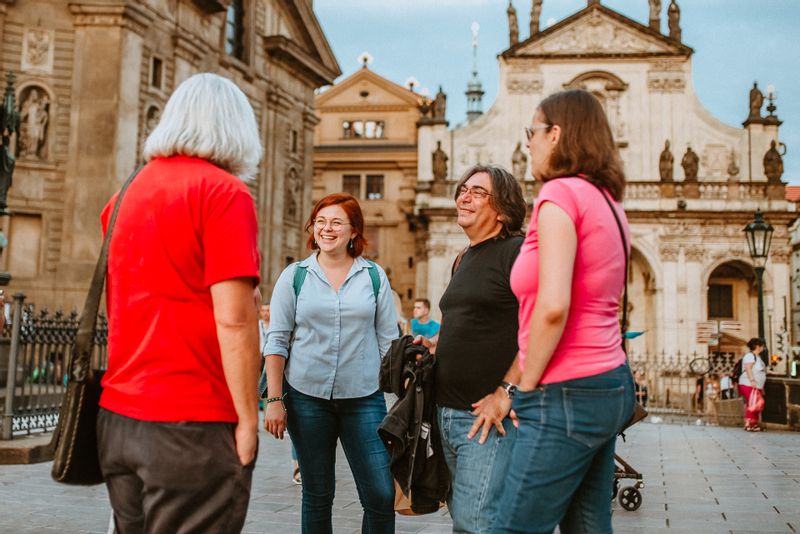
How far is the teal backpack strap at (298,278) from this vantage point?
437 centimetres

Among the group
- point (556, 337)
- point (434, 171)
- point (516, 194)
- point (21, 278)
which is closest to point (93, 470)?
point (556, 337)

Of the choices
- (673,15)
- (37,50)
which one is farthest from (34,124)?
(673,15)

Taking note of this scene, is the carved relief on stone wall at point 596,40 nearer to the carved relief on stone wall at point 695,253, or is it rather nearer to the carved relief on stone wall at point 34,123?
the carved relief on stone wall at point 695,253

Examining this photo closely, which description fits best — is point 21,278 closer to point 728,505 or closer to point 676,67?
point 728,505

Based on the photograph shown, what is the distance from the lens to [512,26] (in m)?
42.2

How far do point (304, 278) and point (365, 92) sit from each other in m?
45.4

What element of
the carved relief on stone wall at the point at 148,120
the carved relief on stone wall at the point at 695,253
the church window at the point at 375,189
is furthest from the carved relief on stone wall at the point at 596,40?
the carved relief on stone wall at the point at 148,120

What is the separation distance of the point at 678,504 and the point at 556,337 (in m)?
5.24

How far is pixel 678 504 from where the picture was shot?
280 inches

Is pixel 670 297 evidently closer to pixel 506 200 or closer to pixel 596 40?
pixel 596 40

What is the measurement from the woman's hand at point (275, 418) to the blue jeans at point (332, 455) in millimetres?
90

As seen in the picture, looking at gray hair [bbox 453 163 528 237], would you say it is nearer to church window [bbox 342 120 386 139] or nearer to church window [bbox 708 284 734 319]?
church window [bbox 708 284 734 319]

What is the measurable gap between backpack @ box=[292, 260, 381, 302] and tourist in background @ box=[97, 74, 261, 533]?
180cm

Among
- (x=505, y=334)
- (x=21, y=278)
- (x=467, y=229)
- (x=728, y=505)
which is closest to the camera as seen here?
(x=505, y=334)
